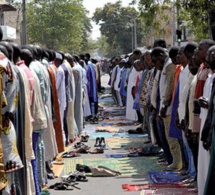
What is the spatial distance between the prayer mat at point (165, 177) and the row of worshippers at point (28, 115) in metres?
1.58

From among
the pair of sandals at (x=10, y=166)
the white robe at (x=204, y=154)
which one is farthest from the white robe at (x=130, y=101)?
the pair of sandals at (x=10, y=166)

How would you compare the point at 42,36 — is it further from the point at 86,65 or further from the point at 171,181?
the point at 171,181

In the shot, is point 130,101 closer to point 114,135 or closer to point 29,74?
point 114,135

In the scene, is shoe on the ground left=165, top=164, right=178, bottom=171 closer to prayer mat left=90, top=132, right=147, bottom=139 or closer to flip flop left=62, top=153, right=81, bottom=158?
flip flop left=62, top=153, right=81, bottom=158

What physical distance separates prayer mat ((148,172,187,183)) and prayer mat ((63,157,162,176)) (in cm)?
25

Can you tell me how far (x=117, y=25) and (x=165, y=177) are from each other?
7004 cm

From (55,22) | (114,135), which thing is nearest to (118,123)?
(114,135)

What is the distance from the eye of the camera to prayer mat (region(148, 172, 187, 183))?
31.0 ft

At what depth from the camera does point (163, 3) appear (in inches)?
794

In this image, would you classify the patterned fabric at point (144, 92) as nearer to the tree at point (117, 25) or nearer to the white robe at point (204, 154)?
the white robe at point (204, 154)

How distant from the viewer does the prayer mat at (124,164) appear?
1042 cm

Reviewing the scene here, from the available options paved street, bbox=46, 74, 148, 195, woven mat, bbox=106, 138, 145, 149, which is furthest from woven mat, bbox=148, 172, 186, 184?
woven mat, bbox=106, 138, 145, 149

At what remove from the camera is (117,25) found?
3110 inches

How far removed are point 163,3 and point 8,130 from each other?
14.8 meters
